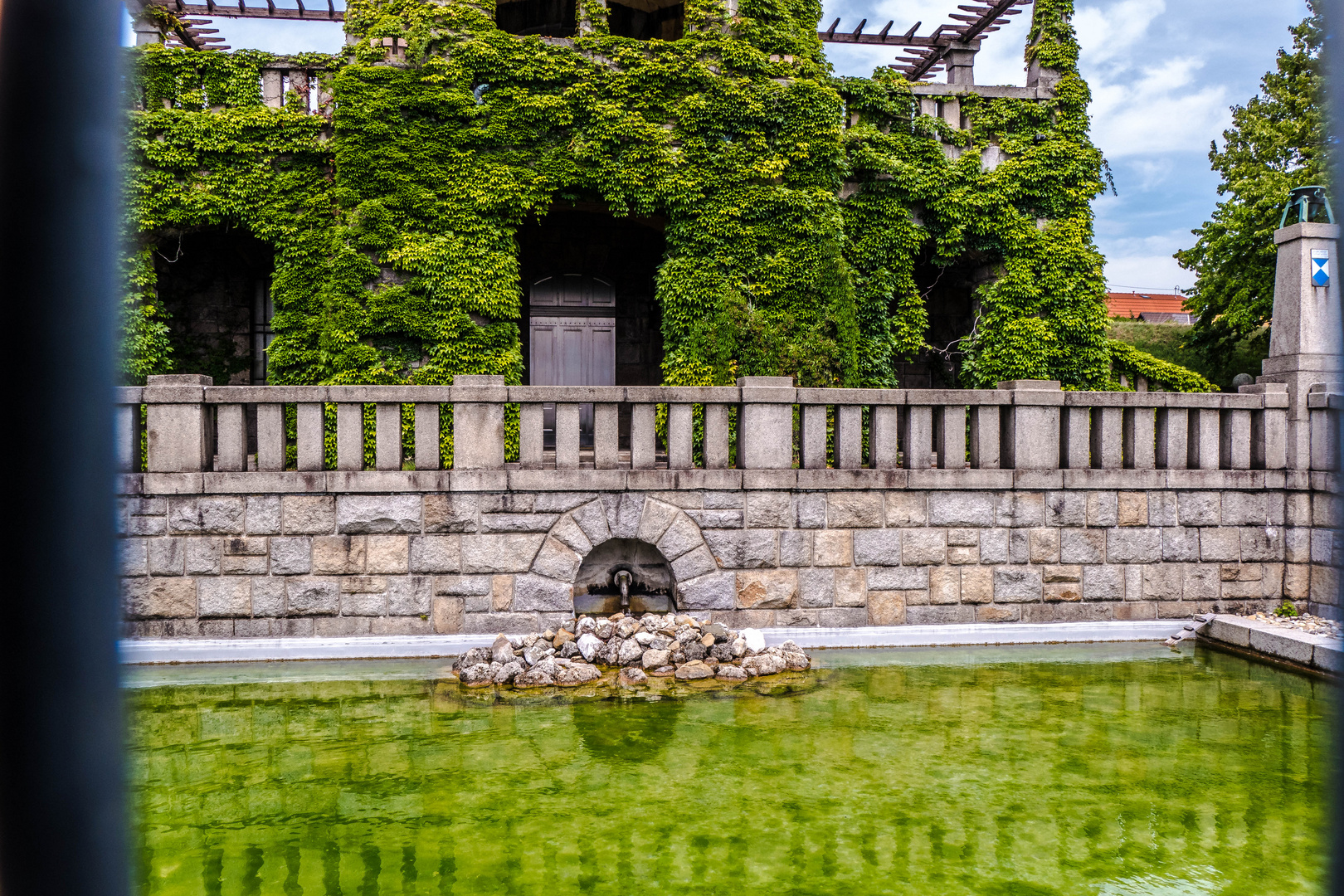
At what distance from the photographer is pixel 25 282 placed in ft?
2.10

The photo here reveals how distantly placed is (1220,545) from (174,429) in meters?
9.49

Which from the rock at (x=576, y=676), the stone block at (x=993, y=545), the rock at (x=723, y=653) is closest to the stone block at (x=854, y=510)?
the stone block at (x=993, y=545)

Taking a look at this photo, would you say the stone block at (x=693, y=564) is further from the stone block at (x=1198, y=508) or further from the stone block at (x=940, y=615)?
the stone block at (x=1198, y=508)

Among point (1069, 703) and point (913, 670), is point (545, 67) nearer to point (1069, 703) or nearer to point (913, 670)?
point (913, 670)

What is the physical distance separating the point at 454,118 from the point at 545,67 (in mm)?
1497

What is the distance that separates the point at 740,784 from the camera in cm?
508

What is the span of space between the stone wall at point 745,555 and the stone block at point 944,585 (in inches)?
0.7

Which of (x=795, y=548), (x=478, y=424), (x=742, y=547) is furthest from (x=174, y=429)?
(x=795, y=548)

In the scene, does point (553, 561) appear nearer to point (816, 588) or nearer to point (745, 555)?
point (745, 555)

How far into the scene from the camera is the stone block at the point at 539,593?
783 centimetres

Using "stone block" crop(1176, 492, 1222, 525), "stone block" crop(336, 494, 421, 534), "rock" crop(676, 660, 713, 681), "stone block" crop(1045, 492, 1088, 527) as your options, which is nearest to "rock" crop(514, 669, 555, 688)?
"rock" crop(676, 660, 713, 681)

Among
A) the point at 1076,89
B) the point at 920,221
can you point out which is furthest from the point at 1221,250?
the point at 920,221

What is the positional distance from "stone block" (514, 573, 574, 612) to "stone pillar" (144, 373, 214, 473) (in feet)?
9.22

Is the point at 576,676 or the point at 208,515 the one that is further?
the point at 208,515
